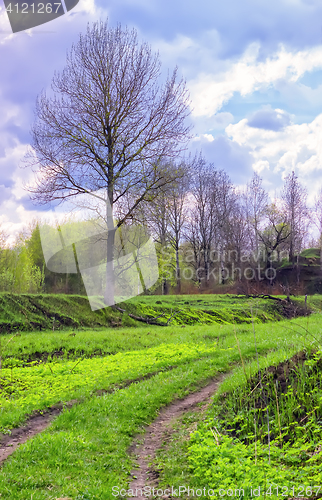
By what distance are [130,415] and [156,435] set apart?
809mm

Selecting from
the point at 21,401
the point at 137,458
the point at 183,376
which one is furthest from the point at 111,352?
the point at 137,458

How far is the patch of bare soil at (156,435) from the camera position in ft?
15.1

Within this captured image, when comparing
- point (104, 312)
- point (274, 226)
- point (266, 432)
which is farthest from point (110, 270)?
point (274, 226)

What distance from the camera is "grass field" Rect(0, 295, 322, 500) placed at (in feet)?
14.0

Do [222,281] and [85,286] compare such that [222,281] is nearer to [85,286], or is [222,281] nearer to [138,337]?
[85,286]

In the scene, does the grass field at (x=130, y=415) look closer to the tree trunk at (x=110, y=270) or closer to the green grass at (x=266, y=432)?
the green grass at (x=266, y=432)

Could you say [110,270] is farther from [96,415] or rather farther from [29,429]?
[29,429]

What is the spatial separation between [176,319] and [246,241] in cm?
3069

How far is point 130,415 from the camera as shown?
660cm

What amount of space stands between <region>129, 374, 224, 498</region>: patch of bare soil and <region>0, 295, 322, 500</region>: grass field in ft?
0.49

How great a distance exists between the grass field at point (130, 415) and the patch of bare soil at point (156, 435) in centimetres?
15
